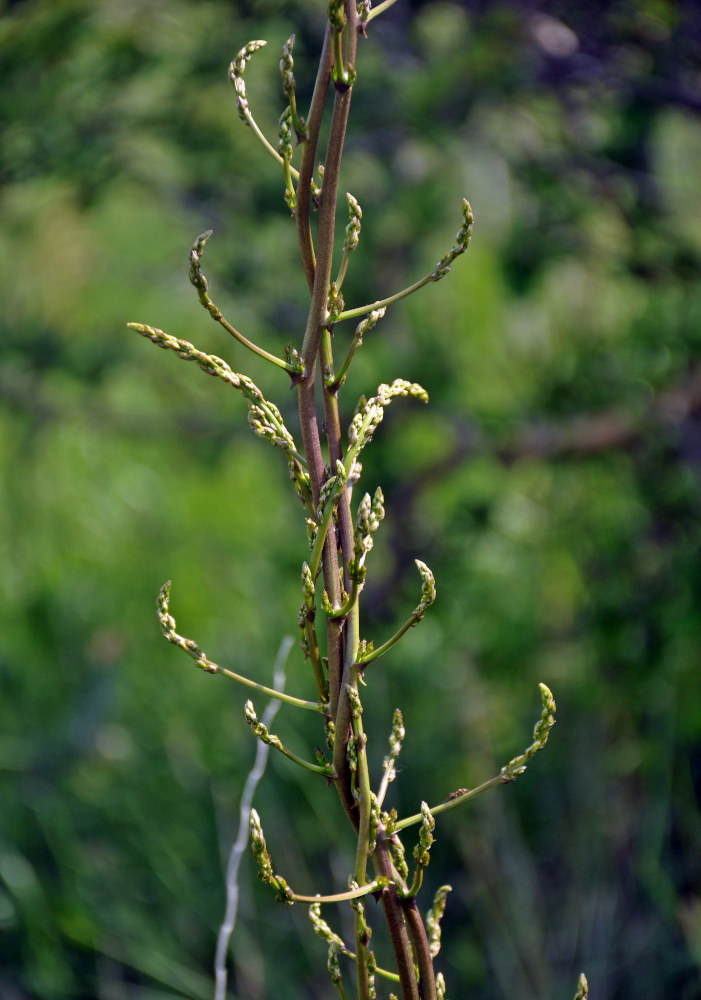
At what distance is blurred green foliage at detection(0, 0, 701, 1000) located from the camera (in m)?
1.17

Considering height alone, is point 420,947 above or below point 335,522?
below

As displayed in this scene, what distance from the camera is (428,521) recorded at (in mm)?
1577

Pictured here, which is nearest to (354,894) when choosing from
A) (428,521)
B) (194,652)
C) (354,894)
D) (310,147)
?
(354,894)

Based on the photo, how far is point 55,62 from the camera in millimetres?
1189

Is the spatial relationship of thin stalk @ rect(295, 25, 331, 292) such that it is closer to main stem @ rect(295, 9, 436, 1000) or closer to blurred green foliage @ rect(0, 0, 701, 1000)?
main stem @ rect(295, 9, 436, 1000)

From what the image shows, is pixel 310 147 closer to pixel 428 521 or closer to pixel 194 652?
pixel 194 652

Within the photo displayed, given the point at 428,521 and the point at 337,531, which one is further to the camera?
the point at 428,521

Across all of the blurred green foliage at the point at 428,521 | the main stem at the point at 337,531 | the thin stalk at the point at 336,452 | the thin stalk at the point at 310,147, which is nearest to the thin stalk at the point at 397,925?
the main stem at the point at 337,531

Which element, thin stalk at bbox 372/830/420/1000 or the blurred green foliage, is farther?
the blurred green foliage

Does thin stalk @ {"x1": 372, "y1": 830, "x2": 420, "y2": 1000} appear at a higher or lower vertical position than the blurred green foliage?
lower

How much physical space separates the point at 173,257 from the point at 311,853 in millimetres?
1180

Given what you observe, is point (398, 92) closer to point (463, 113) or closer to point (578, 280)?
point (463, 113)

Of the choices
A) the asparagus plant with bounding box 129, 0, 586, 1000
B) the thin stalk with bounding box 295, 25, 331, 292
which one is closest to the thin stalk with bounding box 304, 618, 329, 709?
the asparagus plant with bounding box 129, 0, 586, 1000

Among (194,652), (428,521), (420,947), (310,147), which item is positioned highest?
(428,521)
